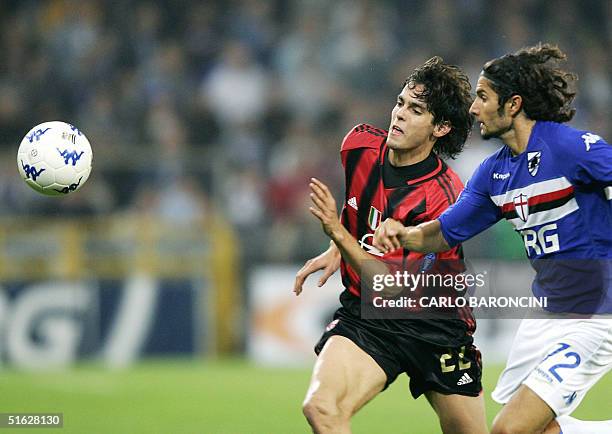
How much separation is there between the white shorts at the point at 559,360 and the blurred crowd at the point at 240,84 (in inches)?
288

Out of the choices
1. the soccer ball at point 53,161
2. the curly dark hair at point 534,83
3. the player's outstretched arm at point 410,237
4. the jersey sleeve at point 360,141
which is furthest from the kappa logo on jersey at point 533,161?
the soccer ball at point 53,161

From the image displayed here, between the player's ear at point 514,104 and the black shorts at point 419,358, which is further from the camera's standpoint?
the black shorts at point 419,358

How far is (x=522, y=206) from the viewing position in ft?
17.0

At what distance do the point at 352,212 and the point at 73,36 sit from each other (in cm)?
1022

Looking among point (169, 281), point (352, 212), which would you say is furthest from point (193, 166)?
point (352, 212)

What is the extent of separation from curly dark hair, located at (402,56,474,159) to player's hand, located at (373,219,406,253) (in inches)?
30.2

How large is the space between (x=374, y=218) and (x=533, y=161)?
91 cm

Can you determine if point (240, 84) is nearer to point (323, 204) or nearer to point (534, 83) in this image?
point (534, 83)

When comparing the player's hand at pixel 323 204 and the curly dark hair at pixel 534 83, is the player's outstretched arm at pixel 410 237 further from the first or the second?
the curly dark hair at pixel 534 83

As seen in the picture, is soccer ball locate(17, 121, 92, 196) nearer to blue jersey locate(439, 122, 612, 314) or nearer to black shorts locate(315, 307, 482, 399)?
black shorts locate(315, 307, 482, 399)

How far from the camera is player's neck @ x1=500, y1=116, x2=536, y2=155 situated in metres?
5.25

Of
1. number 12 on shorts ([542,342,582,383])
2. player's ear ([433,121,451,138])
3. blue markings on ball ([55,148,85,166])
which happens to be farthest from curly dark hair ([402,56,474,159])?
blue markings on ball ([55,148,85,166])

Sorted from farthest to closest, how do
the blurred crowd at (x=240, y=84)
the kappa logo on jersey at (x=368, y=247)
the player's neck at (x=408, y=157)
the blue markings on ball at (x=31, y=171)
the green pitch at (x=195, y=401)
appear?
the blurred crowd at (x=240, y=84) < the green pitch at (x=195, y=401) < the blue markings on ball at (x=31, y=171) < the player's neck at (x=408, y=157) < the kappa logo on jersey at (x=368, y=247)

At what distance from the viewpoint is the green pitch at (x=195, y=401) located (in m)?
7.98
